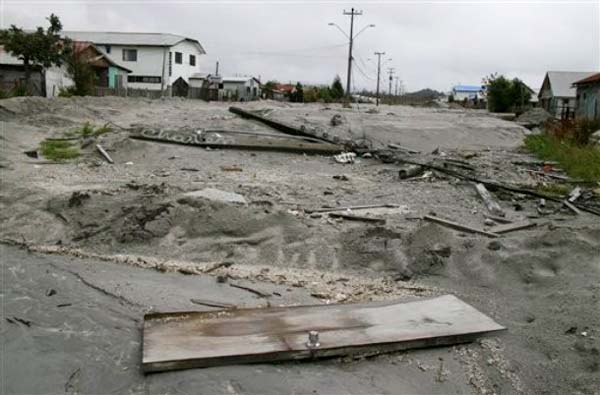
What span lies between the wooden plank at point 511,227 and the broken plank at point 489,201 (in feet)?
1.72

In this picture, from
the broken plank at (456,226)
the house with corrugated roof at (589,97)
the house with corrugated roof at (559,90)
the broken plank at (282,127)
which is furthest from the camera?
the house with corrugated roof at (559,90)

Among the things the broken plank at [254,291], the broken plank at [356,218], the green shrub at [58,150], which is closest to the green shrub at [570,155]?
the broken plank at [356,218]

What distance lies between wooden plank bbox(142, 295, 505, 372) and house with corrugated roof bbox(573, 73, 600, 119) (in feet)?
82.4

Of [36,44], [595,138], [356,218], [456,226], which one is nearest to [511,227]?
[456,226]

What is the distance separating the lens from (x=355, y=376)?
144 inches

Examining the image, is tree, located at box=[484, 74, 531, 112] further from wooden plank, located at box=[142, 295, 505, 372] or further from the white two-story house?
wooden plank, located at box=[142, 295, 505, 372]

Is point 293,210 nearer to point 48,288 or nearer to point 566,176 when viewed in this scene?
point 48,288

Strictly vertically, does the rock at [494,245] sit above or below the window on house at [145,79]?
below

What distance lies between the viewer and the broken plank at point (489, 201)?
23.5 feet

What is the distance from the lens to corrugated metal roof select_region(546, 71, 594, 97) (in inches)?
1591

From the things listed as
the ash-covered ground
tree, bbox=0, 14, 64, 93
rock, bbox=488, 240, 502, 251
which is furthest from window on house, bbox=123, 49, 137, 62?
rock, bbox=488, 240, 502, 251

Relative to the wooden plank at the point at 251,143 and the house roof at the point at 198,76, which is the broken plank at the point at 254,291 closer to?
the wooden plank at the point at 251,143

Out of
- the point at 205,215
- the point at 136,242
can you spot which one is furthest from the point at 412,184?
the point at 136,242

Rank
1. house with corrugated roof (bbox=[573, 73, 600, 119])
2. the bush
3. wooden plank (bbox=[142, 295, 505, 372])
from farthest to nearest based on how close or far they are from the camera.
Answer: house with corrugated roof (bbox=[573, 73, 600, 119])
the bush
wooden plank (bbox=[142, 295, 505, 372])
